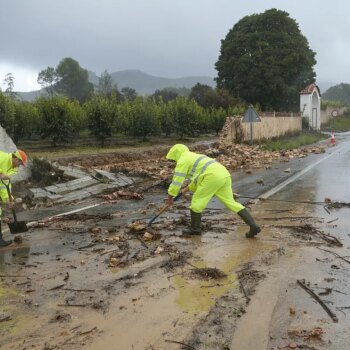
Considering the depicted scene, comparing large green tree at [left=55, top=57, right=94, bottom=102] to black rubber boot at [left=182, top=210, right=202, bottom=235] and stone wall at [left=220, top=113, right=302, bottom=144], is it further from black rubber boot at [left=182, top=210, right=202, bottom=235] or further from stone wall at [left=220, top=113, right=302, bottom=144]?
black rubber boot at [left=182, top=210, right=202, bottom=235]

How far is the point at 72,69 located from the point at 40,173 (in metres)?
87.8

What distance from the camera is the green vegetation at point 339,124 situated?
187ft

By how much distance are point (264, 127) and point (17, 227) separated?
86.2 ft

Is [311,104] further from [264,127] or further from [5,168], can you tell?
[5,168]

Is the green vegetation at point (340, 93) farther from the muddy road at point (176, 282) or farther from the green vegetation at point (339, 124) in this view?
the muddy road at point (176, 282)

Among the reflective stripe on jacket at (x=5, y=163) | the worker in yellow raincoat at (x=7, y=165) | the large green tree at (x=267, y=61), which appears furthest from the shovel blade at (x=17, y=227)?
the large green tree at (x=267, y=61)

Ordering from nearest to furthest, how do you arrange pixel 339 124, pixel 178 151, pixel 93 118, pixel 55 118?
pixel 178 151 → pixel 55 118 → pixel 93 118 → pixel 339 124

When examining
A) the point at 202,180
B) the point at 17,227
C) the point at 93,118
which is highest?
the point at 93,118

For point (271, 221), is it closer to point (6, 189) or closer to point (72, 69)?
point (6, 189)

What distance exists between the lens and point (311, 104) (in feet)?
151

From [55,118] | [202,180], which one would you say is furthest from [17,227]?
[55,118]

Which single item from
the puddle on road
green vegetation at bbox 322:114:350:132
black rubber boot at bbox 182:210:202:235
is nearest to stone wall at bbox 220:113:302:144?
green vegetation at bbox 322:114:350:132

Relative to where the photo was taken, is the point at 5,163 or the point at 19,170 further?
the point at 19,170

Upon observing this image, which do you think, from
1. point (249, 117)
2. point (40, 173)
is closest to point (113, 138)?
point (249, 117)
